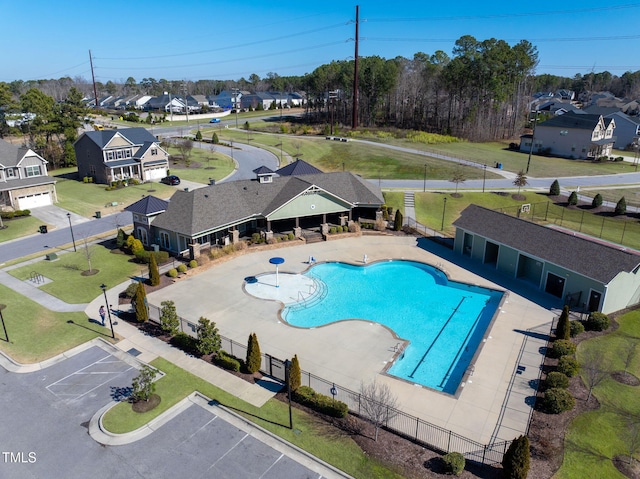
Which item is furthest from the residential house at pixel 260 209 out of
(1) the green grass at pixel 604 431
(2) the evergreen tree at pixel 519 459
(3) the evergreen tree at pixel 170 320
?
(2) the evergreen tree at pixel 519 459

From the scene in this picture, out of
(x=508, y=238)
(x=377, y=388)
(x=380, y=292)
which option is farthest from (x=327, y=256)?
(x=377, y=388)

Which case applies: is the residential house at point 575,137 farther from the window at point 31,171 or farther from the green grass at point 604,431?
the window at point 31,171

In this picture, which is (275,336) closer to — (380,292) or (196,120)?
(380,292)

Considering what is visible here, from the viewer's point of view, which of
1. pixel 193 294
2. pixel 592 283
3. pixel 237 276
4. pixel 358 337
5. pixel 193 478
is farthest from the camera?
pixel 237 276

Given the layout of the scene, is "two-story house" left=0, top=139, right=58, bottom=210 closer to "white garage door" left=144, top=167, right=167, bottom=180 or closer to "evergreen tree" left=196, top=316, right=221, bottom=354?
"white garage door" left=144, top=167, right=167, bottom=180

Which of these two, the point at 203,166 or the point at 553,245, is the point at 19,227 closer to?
the point at 203,166

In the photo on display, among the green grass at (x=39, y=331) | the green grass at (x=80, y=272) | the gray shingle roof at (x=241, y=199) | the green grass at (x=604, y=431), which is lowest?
the green grass at (x=604, y=431)

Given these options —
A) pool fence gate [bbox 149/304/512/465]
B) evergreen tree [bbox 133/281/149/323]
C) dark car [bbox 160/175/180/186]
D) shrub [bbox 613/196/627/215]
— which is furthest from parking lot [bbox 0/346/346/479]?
shrub [bbox 613/196/627/215]
